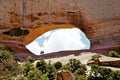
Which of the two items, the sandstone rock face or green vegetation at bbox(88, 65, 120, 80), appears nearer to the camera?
green vegetation at bbox(88, 65, 120, 80)

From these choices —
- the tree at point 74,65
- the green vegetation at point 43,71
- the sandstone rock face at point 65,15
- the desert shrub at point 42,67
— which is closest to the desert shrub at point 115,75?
the green vegetation at point 43,71

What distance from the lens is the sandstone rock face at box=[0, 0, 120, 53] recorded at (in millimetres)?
31688

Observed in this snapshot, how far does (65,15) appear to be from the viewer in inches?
1266

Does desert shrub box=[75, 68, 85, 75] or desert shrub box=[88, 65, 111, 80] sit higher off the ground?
desert shrub box=[88, 65, 111, 80]

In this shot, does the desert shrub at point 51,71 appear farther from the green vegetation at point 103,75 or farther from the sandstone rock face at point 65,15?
the sandstone rock face at point 65,15

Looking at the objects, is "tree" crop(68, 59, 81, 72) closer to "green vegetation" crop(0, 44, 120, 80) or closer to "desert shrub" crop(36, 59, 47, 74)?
"green vegetation" crop(0, 44, 120, 80)

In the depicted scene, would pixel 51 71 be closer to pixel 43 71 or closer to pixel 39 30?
pixel 43 71

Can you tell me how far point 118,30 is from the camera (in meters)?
31.4

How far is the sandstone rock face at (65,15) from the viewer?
1248 inches

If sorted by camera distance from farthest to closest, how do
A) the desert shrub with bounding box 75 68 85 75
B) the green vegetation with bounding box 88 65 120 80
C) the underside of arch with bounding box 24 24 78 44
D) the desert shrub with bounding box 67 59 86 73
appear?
the underside of arch with bounding box 24 24 78 44, the desert shrub with bounding box 67 59 86 73, the desert shrub with bounding box 75 68 85 75, the green vegetation with bounding box 88 65 120 80

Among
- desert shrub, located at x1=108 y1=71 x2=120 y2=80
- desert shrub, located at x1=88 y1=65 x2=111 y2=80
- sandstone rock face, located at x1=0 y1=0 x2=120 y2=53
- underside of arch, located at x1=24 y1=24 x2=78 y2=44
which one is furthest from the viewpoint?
underside of arch, located at x1=24 y1=24 x2=78 y2=44

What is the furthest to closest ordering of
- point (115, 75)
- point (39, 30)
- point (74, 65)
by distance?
point (39, 30) < point (74, 65) < point (115, 75)

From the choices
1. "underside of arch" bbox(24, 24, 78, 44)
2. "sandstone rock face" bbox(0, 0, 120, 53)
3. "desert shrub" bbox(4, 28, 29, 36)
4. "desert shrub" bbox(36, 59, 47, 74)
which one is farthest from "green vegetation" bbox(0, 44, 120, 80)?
"desert shrub" bbox(4, 28, 29, 36)

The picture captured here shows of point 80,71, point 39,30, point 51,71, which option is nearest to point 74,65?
point 80,71
